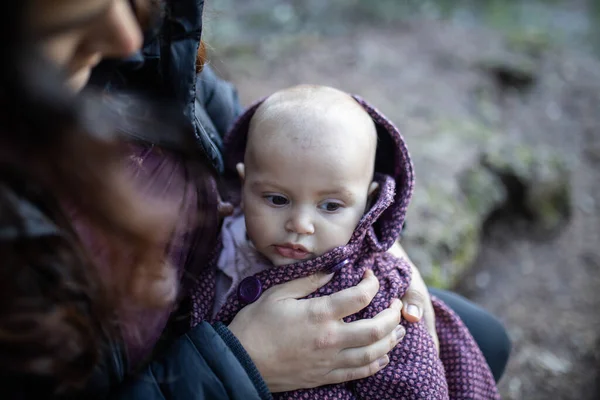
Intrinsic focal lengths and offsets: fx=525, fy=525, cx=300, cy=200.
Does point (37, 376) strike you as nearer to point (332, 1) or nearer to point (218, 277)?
point (218, 277)

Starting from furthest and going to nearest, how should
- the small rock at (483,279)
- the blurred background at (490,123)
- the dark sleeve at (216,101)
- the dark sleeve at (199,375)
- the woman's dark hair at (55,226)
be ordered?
the small rock at (483,279) < the blurred background at (490,123) < the dark sleeve at (216,101) < the dark sleeve at (199,375) < the woman's dark hair at (55,226)

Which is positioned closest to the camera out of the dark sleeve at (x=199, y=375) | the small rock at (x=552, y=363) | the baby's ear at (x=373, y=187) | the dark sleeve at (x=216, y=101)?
the dark sleeve at (x=199, y=375)

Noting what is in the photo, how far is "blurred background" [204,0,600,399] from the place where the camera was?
8.46 ft

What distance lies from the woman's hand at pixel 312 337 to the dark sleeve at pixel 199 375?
0.18ft

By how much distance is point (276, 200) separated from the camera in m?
1.37

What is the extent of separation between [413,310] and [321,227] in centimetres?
34

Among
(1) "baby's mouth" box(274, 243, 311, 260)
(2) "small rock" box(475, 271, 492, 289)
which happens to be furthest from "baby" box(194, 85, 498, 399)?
(2) "small rock" box(475, 271, 492, 289)

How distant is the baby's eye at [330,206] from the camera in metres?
1.35

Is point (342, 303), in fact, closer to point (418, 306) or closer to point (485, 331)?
point (418, 306)

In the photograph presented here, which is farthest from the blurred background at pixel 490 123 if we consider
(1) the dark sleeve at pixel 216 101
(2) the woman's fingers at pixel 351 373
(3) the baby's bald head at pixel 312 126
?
(2) the woman's fingers at pixel 351 373

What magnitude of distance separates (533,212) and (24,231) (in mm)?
3063

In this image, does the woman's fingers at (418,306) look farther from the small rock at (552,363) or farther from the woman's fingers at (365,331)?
the small rock at (552,363)

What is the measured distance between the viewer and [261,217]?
→ 134 centimetres

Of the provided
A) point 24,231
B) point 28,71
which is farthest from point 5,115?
point 24,231
